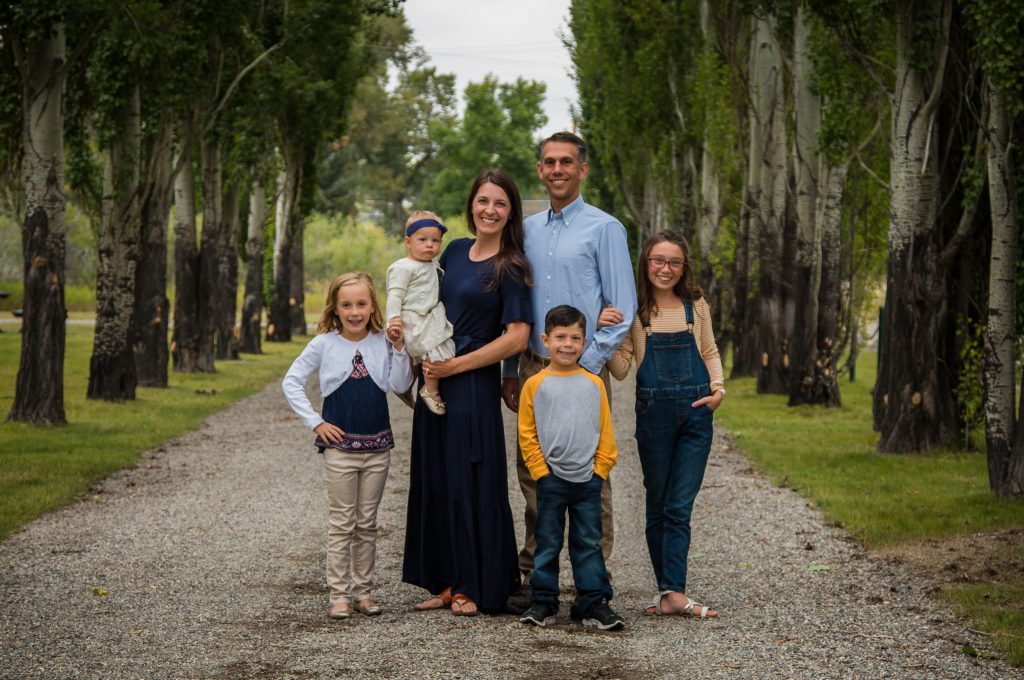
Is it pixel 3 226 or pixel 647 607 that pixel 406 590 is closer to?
pixel 647 607

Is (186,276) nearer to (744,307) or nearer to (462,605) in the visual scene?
(744,307)

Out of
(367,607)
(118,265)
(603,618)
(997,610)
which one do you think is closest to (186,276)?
(118,265)

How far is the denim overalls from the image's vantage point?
714 centimetres

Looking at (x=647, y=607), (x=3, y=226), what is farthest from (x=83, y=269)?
(x=647, y=607)

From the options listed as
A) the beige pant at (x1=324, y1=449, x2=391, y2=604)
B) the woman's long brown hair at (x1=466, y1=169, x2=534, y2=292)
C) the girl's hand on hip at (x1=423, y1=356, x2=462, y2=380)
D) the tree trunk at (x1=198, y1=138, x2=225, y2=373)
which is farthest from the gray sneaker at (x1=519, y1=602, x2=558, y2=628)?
the tree trunk at (x1=198, y1=138, x2=225, y2=373)

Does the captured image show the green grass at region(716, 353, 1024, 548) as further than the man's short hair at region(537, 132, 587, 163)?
Yes

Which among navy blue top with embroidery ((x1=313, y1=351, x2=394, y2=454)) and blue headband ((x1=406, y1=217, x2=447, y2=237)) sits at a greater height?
blue headband ((x1=406, y1=217, x2=447, y2=237))

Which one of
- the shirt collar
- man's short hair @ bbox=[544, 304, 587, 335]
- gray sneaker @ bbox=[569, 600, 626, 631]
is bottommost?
gray sneaker @ bbox=[569, 600, 626, 631]

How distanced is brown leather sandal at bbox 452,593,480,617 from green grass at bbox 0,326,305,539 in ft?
12.8

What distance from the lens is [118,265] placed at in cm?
1966

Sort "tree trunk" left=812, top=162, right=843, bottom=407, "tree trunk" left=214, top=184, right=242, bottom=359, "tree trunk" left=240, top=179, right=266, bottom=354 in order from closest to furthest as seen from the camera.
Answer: "tree trunk" left=812, top=162, right=843, bottom=407 < "tree trunk" left=214, top=184, right=242, bottom=359 < "tree trunk" left=240, top=179, right=266, bottom=354

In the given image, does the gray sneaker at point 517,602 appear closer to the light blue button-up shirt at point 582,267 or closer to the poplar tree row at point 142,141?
the light blue button-up shirt at point 582,267

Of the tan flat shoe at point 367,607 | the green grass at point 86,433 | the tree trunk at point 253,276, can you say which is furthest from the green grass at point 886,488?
the tree trunk at point 253,276

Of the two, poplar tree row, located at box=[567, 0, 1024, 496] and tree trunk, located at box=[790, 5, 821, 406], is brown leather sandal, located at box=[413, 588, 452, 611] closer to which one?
poplar tree row, located at box=[567, 0, 1024, 496]
